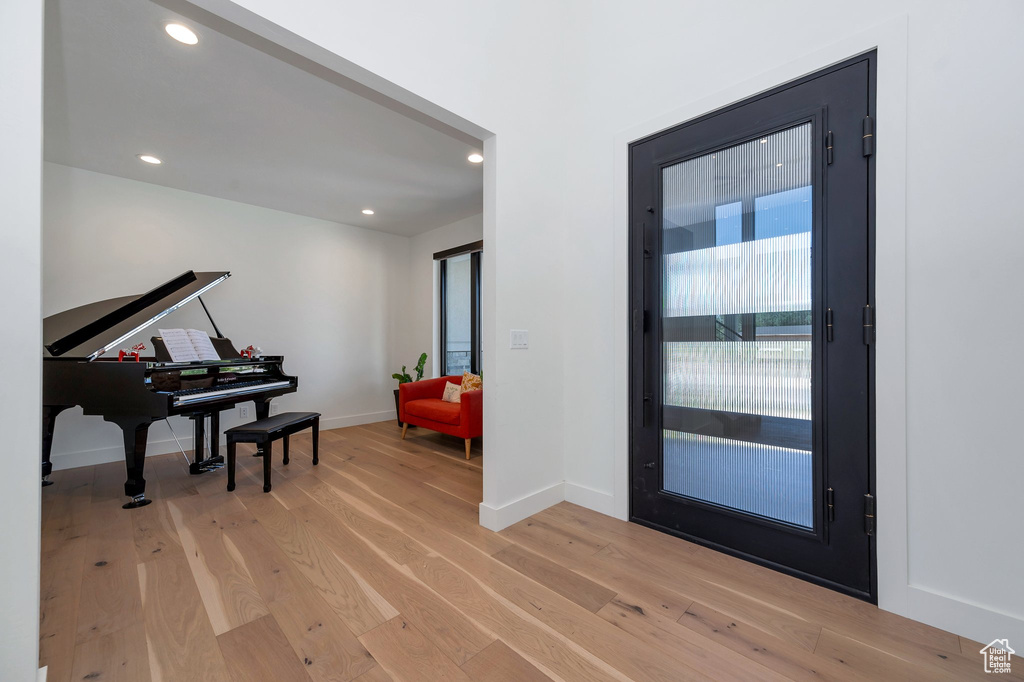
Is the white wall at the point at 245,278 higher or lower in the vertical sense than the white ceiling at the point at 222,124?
lower

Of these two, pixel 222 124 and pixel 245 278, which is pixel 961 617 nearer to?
pixel 222 124

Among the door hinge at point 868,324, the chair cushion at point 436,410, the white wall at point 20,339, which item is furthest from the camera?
the chair cushion at point 436,410

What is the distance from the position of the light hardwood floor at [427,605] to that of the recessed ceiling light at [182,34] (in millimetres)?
2624

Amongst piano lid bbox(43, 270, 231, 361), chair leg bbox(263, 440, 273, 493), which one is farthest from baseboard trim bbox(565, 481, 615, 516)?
piano lid bbox(43, 270, 231, 361)

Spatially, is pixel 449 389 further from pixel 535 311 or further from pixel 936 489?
pixel 936 489

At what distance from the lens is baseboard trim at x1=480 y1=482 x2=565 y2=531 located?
229 cm

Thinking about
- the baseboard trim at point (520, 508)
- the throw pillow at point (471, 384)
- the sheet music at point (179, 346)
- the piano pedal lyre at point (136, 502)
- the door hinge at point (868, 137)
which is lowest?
the piano pedal lyre at point (136, 502)

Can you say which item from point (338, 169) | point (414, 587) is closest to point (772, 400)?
point (414, 587)

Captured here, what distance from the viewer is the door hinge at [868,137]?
63.7 inches

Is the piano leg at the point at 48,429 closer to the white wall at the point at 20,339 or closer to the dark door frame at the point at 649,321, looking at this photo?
the white wall at the point at 20,339

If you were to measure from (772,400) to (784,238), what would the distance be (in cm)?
76

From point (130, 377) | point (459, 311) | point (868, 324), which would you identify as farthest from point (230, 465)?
point (868, 324)

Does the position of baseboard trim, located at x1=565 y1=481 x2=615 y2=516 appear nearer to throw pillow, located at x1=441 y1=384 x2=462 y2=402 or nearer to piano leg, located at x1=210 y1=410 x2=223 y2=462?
throw pillow, located at x1=441 y1=384 x2=462 y2=402

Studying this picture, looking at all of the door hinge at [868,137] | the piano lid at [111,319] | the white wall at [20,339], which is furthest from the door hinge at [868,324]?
the piano lid at [111,319]
